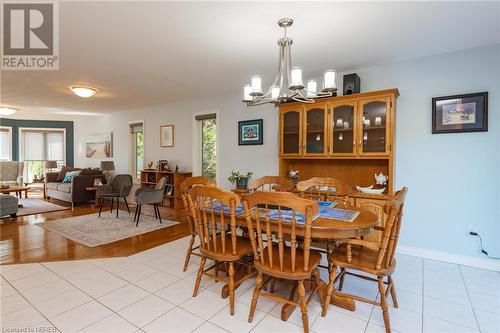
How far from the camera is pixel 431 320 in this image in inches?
73.4

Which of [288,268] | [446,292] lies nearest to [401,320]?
[446,292]

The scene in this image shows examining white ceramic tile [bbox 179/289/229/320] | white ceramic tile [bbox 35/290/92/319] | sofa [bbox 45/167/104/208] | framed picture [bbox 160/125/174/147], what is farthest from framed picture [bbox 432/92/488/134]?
sofa [bbox 45/167/104/208]

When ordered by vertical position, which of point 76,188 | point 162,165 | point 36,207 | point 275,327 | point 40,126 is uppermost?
point 40,126

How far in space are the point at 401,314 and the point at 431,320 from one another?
19cm

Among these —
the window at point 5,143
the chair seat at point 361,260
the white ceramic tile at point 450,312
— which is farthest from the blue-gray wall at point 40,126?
the white ceramic tile at point 450,312

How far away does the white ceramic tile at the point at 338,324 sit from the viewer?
5.77ft

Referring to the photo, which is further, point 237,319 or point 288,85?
point 288,85

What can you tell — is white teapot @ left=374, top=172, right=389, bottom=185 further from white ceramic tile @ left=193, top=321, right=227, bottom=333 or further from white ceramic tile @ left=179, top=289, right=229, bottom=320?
white ceramic tile @ left=193, top=321, right=227, bottom=333

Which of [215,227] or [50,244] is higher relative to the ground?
[215,227]

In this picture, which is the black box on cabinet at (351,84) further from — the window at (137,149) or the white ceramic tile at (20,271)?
the window at (137,149)

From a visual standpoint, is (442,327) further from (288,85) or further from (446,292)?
(288,85)

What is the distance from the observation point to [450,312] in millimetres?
1958

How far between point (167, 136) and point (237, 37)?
3689mm

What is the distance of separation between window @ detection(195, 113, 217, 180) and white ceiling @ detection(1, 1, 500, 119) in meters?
1.27
